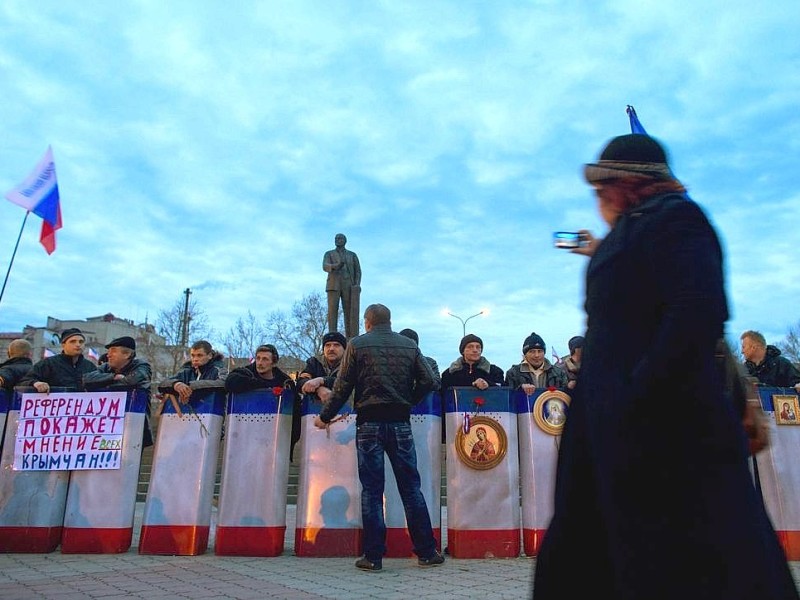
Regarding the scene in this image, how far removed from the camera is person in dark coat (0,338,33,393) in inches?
294

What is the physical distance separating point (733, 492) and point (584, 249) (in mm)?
1063

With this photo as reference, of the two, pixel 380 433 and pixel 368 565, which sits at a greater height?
pixel 380 433

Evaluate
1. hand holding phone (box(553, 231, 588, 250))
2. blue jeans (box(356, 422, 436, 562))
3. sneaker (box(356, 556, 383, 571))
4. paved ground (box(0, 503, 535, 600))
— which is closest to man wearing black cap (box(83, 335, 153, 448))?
paved ground (box(0, 503, 535, 600))

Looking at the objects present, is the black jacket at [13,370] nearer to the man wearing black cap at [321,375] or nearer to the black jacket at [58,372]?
the black jacket at [58,372]

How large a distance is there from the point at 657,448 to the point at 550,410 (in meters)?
5.20

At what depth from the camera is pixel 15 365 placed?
7.96 meters

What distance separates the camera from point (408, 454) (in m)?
5.97

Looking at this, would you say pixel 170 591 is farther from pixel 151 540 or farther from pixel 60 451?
pixel 60 451

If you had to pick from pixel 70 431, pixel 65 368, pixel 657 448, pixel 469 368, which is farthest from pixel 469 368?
pixel 657 448

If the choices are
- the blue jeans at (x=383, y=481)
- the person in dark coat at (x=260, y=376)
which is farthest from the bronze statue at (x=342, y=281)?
the blue jeans at (x=383, y=481)

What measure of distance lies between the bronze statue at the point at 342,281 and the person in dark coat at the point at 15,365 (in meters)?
10.2

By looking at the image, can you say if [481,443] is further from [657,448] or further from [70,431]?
[657,448]

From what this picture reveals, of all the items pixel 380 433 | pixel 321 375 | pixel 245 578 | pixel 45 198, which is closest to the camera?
pixel 245 578

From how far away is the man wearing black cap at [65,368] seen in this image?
7688 mm
